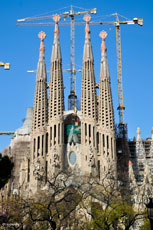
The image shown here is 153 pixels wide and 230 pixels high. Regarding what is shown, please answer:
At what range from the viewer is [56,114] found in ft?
255

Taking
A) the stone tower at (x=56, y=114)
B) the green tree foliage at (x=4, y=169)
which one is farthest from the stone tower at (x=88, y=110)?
the green tree foliage at (x=4, y=169)

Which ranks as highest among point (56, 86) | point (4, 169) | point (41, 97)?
point (56, 86)

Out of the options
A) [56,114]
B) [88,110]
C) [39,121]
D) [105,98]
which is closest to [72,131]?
[56,114]

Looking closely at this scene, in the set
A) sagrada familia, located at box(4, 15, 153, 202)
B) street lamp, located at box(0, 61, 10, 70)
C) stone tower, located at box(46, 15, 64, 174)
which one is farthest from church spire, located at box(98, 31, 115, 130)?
street lamp, located at box(0, 61, 10, 70)

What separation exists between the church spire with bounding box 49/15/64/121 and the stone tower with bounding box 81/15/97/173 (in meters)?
3.63

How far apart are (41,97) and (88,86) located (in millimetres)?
8031

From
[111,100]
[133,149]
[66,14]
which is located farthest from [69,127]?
[66,14]

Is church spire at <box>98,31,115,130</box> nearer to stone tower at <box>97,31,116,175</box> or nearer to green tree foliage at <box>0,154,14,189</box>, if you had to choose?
stone tower at <box>97,31,116,175</box>

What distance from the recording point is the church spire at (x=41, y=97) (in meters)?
78.8

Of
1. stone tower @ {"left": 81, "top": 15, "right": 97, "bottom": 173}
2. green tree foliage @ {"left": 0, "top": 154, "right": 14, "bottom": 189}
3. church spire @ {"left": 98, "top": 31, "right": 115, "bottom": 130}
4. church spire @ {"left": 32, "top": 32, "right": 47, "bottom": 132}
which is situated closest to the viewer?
green tree foliage @ {"left": 0, "top": 154, "right": 14, "bottom": 189}

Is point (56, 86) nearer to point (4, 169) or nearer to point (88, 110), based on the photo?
point (88, 110)

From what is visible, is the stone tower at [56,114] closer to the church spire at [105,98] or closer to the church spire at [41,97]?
the church spire at [41,97]

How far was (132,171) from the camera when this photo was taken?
256 feet

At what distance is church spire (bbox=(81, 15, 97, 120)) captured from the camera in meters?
77.8
